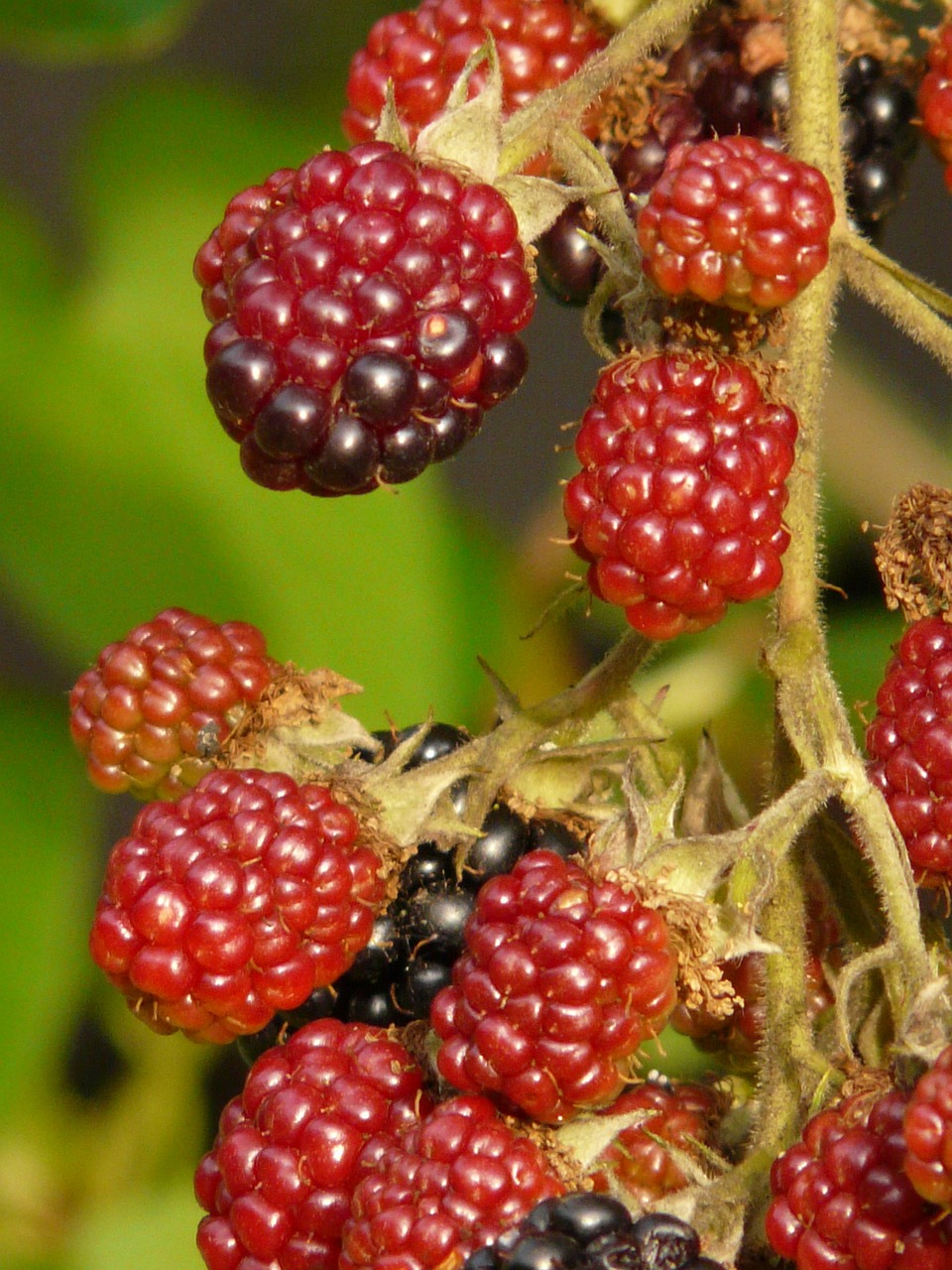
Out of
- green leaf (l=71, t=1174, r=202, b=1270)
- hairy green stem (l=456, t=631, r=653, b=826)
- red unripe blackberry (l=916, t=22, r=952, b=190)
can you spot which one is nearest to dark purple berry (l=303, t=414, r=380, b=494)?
hairy green stem (l=456, t=631, r=653, b=826)

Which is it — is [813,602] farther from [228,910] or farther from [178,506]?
[178,506]

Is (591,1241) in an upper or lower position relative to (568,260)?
lower

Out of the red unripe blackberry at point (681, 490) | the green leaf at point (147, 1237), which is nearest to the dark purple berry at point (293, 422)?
the red unripe blackberry at point (681, 490)

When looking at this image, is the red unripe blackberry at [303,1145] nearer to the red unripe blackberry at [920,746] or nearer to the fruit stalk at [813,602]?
the fruit stalk at [813,602]

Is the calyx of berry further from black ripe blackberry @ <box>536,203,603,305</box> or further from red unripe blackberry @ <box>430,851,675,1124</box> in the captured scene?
red unripe blackberry @ <box>430,851,675,1124</box>

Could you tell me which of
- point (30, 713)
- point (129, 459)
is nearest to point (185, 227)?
point (129, 459)

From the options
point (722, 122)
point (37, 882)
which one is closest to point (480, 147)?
point (722, 122)
